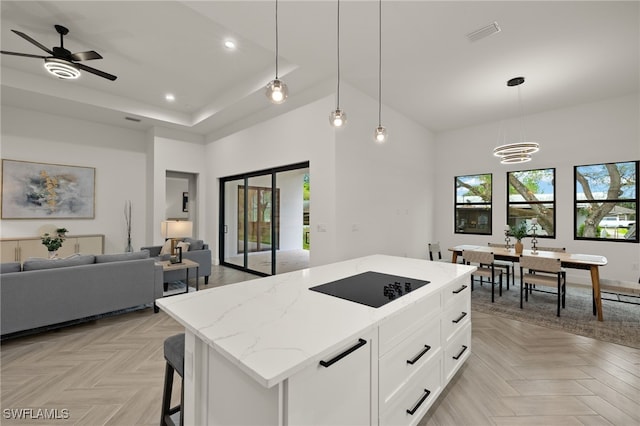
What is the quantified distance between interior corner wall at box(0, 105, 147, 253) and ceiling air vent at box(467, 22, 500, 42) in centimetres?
697

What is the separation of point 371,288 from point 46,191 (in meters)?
6.95

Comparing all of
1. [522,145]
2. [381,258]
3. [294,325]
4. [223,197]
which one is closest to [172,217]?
[223,197]

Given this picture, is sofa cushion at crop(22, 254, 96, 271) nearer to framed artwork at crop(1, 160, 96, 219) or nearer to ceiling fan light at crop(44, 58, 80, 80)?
ceiling fan light at crop(44, 58, 80, 80)

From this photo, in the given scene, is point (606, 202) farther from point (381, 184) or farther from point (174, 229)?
point (174, 229)

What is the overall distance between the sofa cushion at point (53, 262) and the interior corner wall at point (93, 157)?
139 inches

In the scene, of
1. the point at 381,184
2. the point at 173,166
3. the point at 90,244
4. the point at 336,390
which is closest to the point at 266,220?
the point at 381,184

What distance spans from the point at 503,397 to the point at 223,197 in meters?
6.18

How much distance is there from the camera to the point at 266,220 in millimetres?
5520

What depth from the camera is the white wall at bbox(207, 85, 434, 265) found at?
4098 millimetres

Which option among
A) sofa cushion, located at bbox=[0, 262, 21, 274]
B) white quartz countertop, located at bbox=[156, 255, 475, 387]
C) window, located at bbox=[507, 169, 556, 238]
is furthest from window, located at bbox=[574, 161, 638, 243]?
sofa cushion, located at bbox=[0, 262, 21, 274]

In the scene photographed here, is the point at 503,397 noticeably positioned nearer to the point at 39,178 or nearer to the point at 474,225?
the point at 474,225

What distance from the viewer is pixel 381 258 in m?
2.77

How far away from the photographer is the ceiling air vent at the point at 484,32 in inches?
115

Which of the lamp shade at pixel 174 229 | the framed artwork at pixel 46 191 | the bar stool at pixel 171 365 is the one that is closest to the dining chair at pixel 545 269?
the bar stool at pixel 171 365
